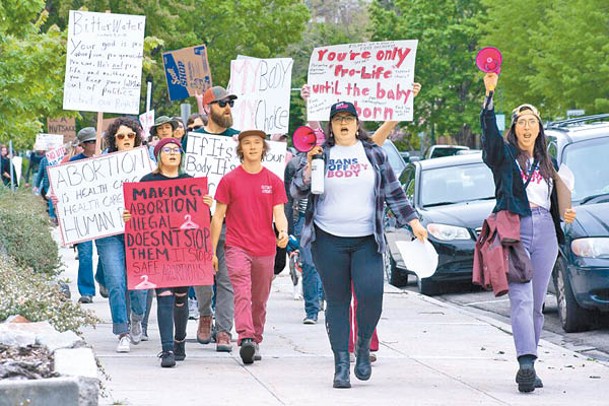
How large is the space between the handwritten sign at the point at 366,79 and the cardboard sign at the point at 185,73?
21.9 ft

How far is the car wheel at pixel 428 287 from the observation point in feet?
56.0

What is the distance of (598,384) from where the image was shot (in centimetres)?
962

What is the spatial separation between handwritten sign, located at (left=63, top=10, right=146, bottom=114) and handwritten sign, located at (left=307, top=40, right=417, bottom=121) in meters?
2.74

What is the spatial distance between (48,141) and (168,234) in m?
23.7

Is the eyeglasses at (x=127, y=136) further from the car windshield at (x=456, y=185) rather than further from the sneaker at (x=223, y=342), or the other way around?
the car windshield at (x=456, y=185)

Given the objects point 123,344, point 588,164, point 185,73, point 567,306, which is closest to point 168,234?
point 123,344

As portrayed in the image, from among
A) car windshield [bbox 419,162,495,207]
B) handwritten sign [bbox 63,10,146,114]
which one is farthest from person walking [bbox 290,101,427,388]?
car windshield [bbox 419,162,495,207]

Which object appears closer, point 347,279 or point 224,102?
point 347,279

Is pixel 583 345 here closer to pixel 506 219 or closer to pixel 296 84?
pixel 506 219

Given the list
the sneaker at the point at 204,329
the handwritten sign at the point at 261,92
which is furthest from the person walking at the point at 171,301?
the handwritten sign at the point at 261,92

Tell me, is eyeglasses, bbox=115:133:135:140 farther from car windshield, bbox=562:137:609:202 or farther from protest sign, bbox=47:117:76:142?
protest sign, bbox=47:117:76:142

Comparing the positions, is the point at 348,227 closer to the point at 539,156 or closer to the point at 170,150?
the point at 539,156

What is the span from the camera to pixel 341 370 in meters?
9.21

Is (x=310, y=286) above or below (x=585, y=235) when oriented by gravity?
below
